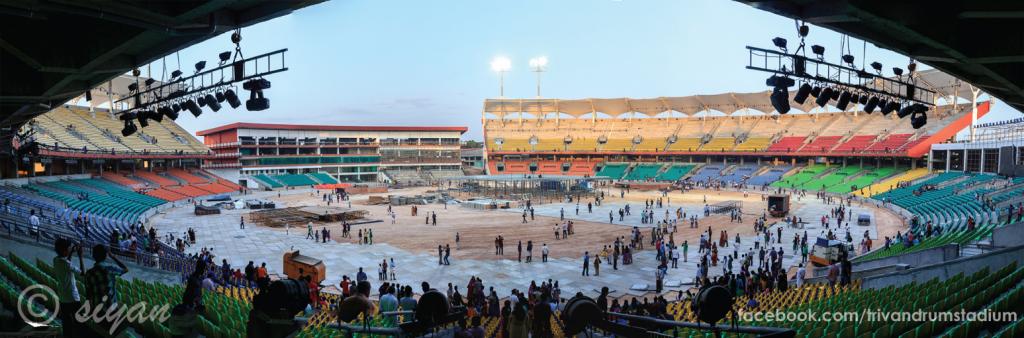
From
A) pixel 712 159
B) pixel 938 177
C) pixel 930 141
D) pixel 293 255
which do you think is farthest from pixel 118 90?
pixel 930 141

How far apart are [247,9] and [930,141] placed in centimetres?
7065

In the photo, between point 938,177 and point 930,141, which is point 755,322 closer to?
point 938,177

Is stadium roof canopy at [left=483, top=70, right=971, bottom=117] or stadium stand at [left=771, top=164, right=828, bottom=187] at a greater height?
stadium roof canopy at [left=483, top=70, right=971, bottom=117]

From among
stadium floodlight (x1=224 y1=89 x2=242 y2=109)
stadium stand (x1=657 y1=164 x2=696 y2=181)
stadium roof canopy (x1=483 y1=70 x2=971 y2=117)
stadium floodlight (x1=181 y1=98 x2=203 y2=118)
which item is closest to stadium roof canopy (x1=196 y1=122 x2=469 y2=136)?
stadium roof canopy (x1=483 y1=70 x2=971 y2=117)

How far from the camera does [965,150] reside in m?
51.1

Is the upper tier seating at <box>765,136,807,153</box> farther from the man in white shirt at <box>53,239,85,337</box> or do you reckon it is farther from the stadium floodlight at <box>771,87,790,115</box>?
the man in white shirt at <box>53,239,85,337</box>

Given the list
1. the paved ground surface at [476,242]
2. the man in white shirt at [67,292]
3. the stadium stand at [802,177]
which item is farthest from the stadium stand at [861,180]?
the man in white shirt at [67,292]

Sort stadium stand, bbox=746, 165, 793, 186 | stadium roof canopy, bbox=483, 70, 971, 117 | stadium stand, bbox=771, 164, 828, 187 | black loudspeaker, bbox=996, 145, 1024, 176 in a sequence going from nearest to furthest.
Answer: black loudspeaker, bbox=996, 145, 1024, 176 < stadium stand, bbox=771, 164, 828, 187 < stadium stand, bbox=746, 165, 793, 186 < stadium roof canopy, bbox=483, 70, 971, 117

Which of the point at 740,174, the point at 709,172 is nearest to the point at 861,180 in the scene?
the point at 740,174

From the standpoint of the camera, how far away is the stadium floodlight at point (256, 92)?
51.6 feet

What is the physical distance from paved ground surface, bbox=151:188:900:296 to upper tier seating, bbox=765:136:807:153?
26.5 metres

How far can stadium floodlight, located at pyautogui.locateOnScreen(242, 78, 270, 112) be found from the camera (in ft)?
51.6

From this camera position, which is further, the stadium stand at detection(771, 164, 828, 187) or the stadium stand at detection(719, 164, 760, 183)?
the stadium stand at detection(719, 164, 760, 183)

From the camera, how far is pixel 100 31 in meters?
9.42
